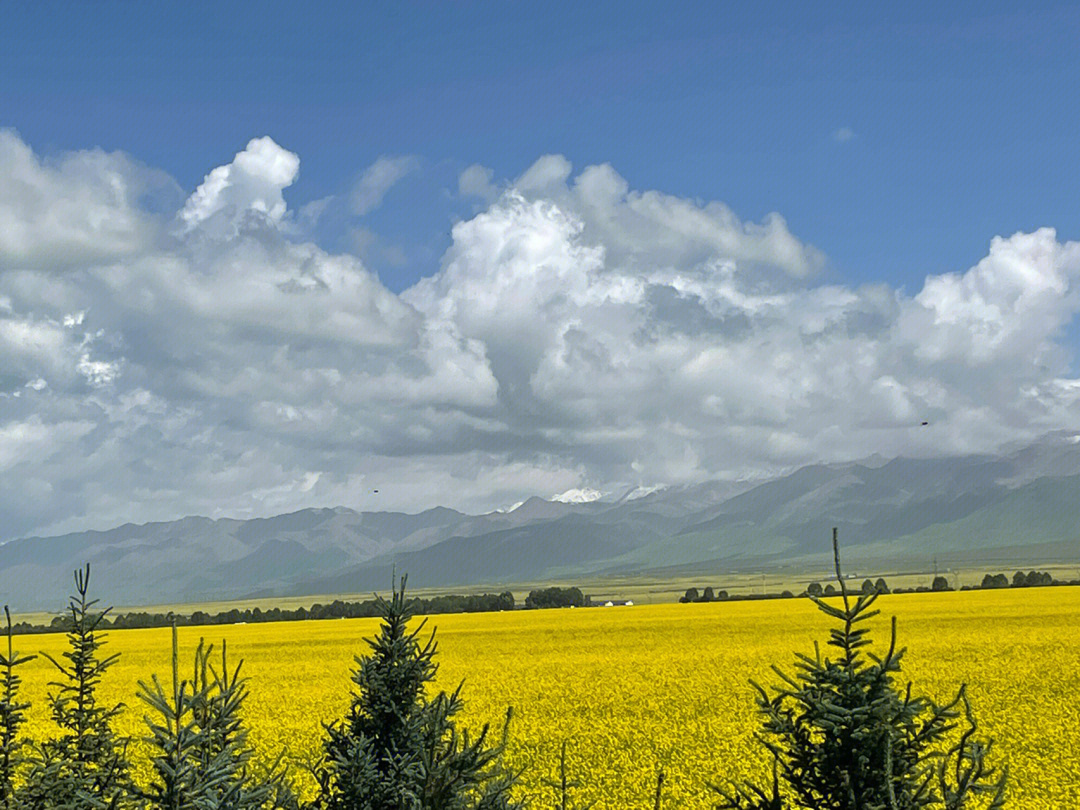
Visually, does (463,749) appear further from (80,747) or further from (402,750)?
(80,747)

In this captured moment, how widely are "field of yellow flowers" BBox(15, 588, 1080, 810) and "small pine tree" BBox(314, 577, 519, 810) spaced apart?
21.3ft

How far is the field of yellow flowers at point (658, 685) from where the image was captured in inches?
859

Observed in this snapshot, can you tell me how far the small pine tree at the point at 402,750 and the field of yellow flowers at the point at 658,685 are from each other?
6.50m

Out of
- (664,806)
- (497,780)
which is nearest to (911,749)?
(497,780)

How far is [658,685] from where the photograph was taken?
35.5 metres

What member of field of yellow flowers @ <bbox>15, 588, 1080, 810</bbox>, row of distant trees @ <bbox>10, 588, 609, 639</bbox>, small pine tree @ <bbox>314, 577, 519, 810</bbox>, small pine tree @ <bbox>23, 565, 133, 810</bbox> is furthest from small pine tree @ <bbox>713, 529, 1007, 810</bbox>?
row of distant trees @ <bbox>10, 588, 609, 639</bbox>

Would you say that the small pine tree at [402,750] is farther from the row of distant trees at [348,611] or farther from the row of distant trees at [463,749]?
the row of distant trees at [348,611]

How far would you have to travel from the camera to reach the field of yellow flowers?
71.6 ft

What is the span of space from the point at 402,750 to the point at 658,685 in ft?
99.6

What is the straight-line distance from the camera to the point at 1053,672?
34750 mm

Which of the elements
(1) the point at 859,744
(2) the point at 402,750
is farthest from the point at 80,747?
(1) the point at 859,744

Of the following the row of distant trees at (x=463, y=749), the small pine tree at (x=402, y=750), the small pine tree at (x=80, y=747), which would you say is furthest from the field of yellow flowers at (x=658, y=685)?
the row of distant trees at (x=463, y=749)

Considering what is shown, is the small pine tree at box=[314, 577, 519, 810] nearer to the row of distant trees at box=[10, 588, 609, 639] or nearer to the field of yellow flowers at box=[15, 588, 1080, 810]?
the field of yellow flowers at box=[15, 588, 1080, 810]

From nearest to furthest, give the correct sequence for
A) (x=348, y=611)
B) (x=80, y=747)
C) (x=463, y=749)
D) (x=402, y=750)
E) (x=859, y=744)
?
(x=859, y=744) < (x=463, y=749) < (x=402, y=750) < (x=80, y=747) < (x=348, y=611)
